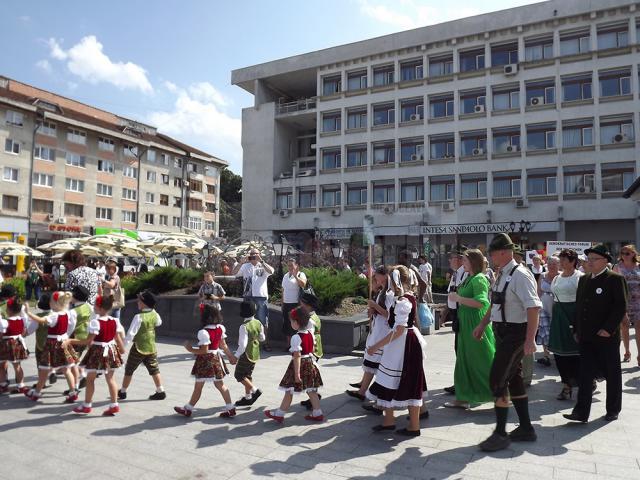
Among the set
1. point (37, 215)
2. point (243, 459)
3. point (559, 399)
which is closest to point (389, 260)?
point (37, 215)

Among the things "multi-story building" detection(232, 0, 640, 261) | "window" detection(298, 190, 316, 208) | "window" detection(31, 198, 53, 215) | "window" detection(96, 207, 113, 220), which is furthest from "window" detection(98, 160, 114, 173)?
"window" detection(298, 190, 316, 208)

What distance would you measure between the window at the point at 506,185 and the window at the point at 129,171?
34042 mm

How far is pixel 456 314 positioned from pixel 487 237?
94.8ft

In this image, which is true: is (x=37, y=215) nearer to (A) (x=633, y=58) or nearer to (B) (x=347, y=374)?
(B) (x=347, y=374)

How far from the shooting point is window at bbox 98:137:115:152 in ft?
145

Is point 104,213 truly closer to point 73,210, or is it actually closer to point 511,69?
point 73,210

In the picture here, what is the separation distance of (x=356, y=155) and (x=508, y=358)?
34537mm

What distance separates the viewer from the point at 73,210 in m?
41.3

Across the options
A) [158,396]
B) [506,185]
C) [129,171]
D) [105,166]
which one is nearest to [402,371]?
[158,396]

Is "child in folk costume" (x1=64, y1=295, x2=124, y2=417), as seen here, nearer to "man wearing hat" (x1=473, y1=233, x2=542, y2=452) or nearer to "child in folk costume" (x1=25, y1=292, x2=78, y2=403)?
"child in folk costume" (x1=25, y1=292, x2=78, y2=403)

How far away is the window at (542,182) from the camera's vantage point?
32.0 metres

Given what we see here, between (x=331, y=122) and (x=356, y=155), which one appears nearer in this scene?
(x=356, y=155)

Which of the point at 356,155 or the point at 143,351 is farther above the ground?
the point at 356,155

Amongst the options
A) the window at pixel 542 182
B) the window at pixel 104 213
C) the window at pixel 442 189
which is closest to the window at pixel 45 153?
the window at pixel 104 213
